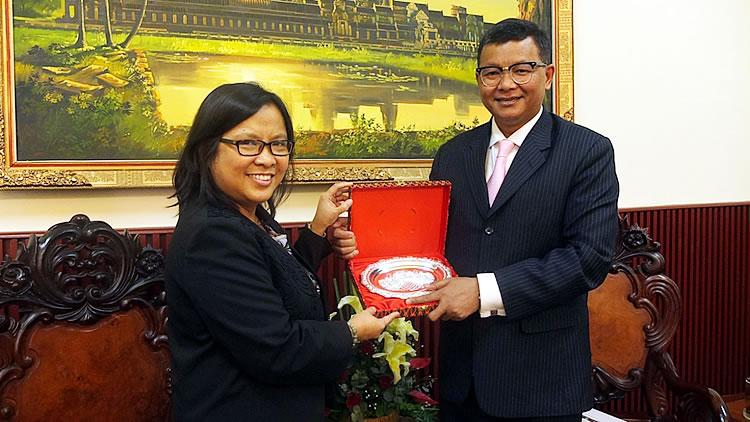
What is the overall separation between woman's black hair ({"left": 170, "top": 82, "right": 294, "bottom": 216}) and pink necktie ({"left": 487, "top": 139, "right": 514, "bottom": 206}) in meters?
0.60

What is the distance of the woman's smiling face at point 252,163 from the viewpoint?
4.37 feet

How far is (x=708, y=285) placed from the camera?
10.1 feet

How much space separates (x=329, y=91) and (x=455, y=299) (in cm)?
112

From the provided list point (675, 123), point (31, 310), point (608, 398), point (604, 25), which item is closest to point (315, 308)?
point (31, 310)

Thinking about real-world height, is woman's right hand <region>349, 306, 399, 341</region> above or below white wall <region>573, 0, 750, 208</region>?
below

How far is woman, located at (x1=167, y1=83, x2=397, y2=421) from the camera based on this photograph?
1223 mm

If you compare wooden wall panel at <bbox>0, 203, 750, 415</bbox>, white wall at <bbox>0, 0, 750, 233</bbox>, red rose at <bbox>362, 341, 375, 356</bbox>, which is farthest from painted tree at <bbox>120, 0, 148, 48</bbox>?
wooden wall panel at <bbox>0, 203, 750, 415</bbox>

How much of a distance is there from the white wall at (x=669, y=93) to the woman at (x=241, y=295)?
1.90 m

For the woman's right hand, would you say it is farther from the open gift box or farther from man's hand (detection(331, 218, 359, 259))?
man's hand (detection(331, 218, 359, 259))

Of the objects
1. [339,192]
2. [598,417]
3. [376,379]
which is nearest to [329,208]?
[339,192]

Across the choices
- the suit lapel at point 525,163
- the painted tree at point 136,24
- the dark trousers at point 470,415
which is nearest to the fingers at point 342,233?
the suit lapel at point 525,163

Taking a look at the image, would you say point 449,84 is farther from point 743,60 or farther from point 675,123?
point 743,60

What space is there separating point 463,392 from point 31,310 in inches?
49.4

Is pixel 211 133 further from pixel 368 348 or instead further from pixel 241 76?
pixel 241 76
